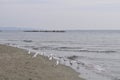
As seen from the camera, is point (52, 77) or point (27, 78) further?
point (52, 77)

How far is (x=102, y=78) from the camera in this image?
2144 cm

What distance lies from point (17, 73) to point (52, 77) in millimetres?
2235

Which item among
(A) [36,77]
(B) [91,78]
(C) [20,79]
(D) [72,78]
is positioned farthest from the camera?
(B) [91,78]

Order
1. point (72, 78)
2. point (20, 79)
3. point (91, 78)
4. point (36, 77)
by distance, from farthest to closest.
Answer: point (91, 78), point (72, 78), point (36, 77), point (20, 79)

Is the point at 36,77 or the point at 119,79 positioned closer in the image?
the point at 36,77

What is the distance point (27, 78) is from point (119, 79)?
310 inches

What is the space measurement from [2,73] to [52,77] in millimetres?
3282

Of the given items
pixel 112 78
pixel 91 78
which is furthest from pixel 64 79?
pixel 112 78

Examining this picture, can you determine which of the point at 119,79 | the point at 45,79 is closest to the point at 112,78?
the point at 119,79

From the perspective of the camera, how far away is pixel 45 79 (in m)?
17.3

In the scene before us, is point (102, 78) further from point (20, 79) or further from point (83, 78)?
point (20, 79)

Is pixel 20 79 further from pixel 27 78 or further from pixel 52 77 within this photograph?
pixel 52 77

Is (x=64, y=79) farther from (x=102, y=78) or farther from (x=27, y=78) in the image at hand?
(x=102, y=78)

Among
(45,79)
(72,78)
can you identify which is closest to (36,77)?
(45,79)
